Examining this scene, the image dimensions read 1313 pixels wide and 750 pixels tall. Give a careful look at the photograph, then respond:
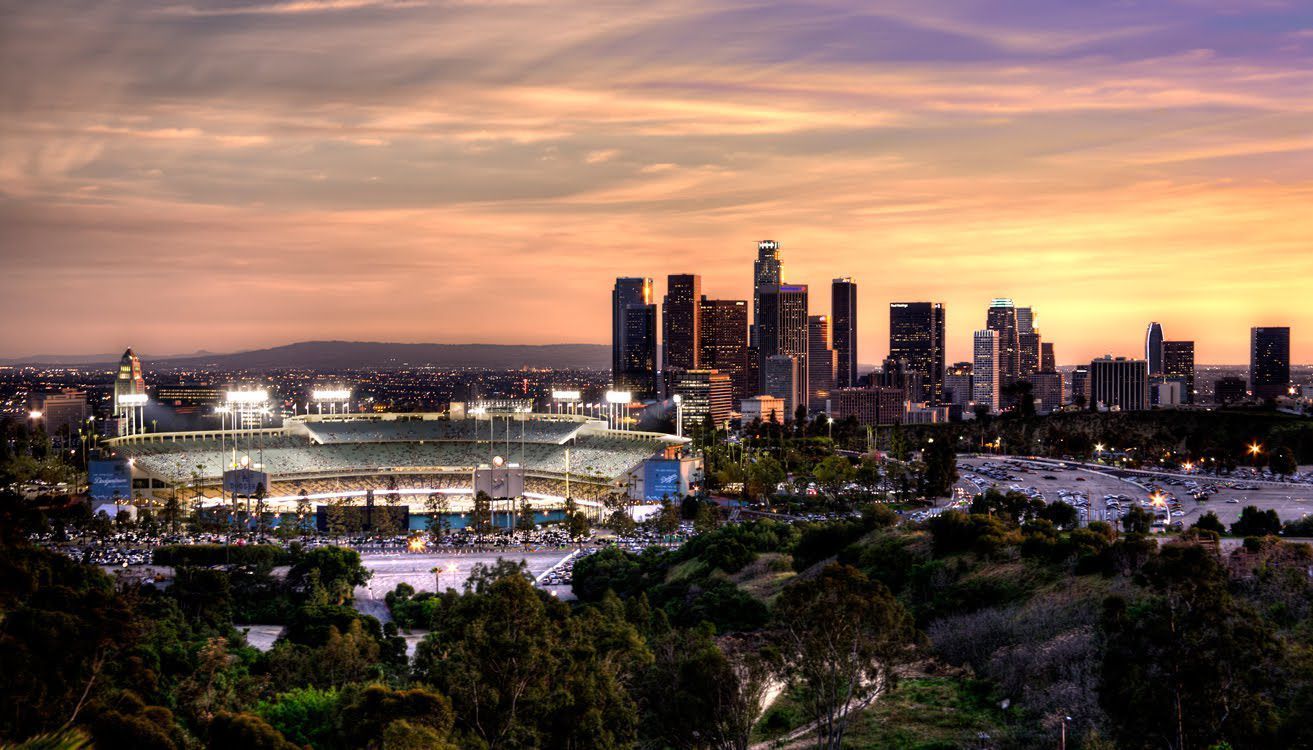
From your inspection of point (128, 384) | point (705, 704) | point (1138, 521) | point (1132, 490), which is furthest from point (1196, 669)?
point (128, 384)

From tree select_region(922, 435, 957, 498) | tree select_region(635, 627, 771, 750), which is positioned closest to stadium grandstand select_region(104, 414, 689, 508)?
tree select_region(922, 435, 957, 498)

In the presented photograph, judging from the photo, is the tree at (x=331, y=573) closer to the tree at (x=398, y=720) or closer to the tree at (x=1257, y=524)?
the tree at (x=398, y=720)

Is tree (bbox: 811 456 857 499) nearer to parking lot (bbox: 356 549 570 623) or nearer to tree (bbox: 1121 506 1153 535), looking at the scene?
parking lot (bbox: 356 549 570 623)

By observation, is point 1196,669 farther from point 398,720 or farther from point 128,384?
point 128,384

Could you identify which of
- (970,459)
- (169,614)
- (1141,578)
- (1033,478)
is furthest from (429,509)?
(1141,578)

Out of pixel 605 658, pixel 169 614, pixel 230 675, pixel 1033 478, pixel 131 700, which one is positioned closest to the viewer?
pixel 131 700

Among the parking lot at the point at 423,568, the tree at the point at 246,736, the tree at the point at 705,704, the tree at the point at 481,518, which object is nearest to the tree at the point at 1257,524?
the parking lot at the point at 423,568

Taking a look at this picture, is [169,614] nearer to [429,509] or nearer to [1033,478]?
[429,509]
